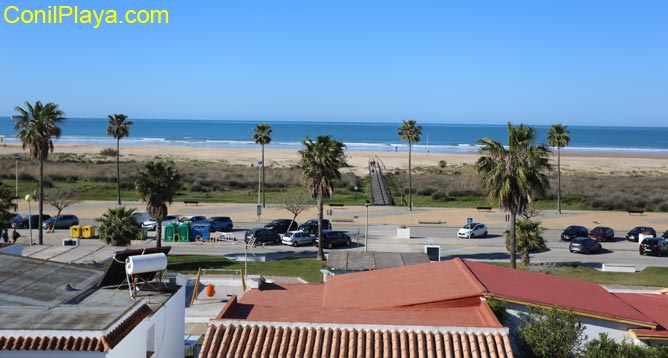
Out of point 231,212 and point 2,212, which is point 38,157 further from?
point 231,212

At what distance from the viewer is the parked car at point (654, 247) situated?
147 feet

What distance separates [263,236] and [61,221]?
58.2ft

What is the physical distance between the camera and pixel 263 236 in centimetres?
4694

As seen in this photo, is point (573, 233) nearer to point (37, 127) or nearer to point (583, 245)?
point (583, 245)


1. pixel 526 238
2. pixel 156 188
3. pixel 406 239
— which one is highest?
pixel 156 188

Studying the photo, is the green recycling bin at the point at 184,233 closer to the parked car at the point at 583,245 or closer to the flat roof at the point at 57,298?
the parked car at the point at 583,245

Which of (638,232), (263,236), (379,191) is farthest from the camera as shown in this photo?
(379,191)

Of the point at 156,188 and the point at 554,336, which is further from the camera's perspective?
the point at 156,188

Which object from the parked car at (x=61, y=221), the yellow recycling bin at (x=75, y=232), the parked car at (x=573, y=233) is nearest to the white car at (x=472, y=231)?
the parked car at (x=573, y=233)

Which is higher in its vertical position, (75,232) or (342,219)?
(342,219)

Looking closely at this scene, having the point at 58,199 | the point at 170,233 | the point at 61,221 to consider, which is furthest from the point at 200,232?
the point at 58,199

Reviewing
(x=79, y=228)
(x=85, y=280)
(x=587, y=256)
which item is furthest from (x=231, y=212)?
(x=85, y=280)

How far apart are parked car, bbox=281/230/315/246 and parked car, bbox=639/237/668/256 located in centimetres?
2307

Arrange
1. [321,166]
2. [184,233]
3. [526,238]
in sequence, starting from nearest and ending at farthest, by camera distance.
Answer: [526,238]
[321,166]
[184,233]
